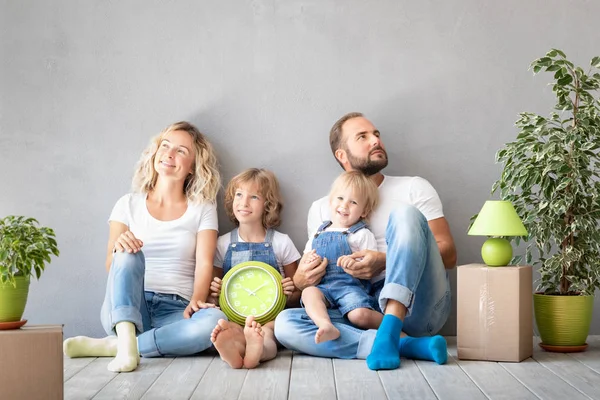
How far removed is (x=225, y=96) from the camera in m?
3.42

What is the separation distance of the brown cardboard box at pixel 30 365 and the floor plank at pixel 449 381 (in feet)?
3.52

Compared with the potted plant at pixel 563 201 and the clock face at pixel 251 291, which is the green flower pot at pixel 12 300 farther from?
the potted plant at pixel 563 201

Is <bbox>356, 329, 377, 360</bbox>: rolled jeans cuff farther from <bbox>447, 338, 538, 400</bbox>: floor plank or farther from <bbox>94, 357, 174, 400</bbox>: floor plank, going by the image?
<bbox>94, 357, 174, 400</bbox>: floor plank

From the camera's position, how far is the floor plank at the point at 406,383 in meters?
2.16

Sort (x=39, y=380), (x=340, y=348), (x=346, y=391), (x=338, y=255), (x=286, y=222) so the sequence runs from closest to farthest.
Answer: (x=39, y=380) → (x=346, y=391) → (x=340, y=348) → (x=338, y=255) → (x=286, y=222)

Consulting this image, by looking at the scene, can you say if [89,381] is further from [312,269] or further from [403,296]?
[403,296]

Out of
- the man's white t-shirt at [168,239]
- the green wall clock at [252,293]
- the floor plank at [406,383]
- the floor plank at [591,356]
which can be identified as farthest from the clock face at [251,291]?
the floor plank at [591,356]

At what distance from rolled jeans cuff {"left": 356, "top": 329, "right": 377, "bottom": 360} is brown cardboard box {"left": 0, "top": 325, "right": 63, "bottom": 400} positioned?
118 cm

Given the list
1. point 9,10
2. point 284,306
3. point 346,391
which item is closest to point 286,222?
point 284,306

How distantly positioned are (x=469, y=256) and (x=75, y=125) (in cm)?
192

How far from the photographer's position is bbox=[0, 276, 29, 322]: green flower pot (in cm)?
192

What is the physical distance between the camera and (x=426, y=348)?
2.61 meters

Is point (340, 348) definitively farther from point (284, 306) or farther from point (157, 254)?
point (157, 254)

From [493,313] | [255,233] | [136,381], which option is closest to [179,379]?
[136,381]
